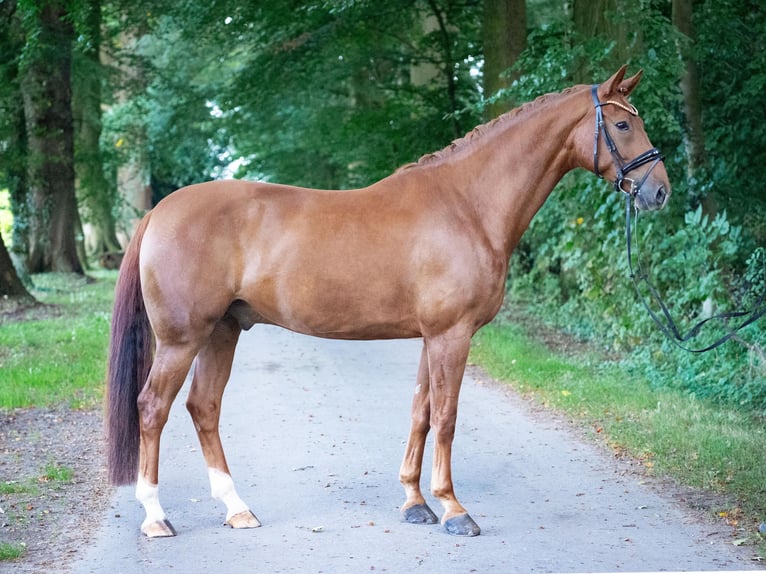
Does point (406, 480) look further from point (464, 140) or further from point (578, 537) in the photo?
point (464, 140)

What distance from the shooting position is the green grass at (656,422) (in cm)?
589

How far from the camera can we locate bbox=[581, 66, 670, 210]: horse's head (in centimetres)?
518

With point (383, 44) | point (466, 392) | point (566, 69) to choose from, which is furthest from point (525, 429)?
point (383, 44)

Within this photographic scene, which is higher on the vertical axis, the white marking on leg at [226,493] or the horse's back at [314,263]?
the horse's back at [314,263]

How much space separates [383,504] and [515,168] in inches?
86.0

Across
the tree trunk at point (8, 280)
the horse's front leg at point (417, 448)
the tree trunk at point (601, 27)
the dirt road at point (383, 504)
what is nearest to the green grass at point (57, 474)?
the dirt road at point (383, 504)

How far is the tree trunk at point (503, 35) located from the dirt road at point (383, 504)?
668 cm

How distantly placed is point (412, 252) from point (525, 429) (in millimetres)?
2945

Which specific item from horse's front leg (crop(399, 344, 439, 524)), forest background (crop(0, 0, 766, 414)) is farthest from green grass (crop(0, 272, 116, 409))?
horse's front leg (crop(399, 344, 439, 524))

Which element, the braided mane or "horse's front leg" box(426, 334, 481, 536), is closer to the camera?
"horse's front leg" box(426, 334, 481, 536)

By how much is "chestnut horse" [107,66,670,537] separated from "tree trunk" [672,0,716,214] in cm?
610

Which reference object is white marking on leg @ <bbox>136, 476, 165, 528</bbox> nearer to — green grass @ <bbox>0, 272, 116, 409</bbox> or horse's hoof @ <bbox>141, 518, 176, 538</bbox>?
horse's hoof @ <bbox>141, 518, 176, 538</bbox>

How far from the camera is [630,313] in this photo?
1062 cm

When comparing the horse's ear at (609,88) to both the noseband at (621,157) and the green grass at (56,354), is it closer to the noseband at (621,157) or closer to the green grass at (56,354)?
the noseband at (621,157)
